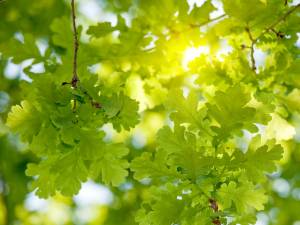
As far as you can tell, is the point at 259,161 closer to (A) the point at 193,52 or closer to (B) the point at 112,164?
(B) the point at 112,164

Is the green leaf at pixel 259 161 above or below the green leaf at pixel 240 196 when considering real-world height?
above

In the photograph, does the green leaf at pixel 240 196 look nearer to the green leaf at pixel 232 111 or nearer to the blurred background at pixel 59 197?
the green leaf at pixel 232 111

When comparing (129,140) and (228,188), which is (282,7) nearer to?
(228,188)

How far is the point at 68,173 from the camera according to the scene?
117 centimetres

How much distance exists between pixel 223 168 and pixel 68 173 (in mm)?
432

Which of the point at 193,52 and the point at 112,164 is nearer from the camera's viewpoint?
the point at 112,164

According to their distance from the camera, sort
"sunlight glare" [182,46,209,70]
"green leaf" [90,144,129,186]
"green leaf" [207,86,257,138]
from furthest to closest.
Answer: "sunlight glare" [182,46,209,70]
"green leaf" [90,144,129,186]
"green leaf" [207,86,257,138]

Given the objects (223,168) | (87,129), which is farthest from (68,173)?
(223,168)

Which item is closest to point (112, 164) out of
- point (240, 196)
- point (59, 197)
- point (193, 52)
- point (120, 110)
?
point (120, 110)

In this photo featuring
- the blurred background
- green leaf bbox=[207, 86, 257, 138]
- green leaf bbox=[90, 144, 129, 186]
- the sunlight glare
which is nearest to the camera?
green leaf bbox=[207, 86, 257, 138]

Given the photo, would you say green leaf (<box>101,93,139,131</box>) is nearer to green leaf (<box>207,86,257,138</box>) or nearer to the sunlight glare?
green leaf (<box>207,86,257,138</box>)

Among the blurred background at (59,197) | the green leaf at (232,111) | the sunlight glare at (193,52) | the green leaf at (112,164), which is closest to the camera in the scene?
the green leaf at (232,111)

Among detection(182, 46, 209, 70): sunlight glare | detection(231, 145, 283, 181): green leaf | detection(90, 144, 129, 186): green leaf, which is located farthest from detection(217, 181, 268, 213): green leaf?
detection(182, 46, 209, 70): sunlight glare

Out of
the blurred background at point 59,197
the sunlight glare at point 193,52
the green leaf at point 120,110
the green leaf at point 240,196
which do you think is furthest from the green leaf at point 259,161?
the blurred background at point 59,197
